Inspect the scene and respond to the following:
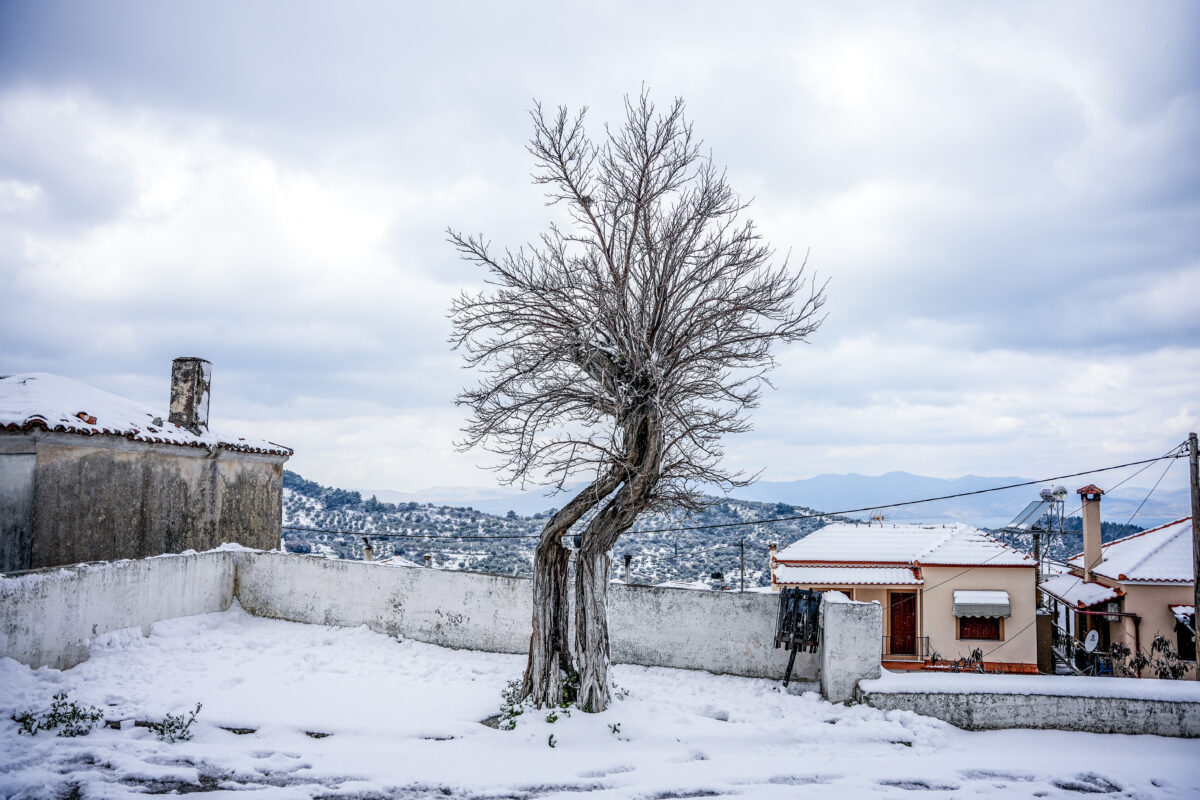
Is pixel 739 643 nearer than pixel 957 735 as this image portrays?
No

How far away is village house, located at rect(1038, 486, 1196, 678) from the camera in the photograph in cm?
1612

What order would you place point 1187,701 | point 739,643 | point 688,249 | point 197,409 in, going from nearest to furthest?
1. point 1187,701
2. point 688,249
3. point 739,643
4. point 197,409

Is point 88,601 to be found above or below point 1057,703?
above

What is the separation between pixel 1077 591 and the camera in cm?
1889

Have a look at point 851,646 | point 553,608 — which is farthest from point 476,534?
point 851,646

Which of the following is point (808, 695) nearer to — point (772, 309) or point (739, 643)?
point (739, 643)

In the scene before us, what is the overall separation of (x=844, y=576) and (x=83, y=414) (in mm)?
18038

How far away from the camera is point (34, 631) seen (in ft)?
26.7

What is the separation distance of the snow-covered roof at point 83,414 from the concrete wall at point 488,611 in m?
2.76

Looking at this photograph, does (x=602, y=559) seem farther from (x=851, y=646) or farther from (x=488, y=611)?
(x=488, y=611)

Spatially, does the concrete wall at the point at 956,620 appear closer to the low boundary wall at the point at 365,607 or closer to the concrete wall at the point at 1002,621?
the concrete wall at the point at 1002,621

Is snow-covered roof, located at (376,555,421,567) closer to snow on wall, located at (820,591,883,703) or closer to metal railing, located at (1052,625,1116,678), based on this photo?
snow on wall, located at (820,591,883,703)

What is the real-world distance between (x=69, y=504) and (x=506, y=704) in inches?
311

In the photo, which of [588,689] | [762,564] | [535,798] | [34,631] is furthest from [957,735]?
[762,564]
